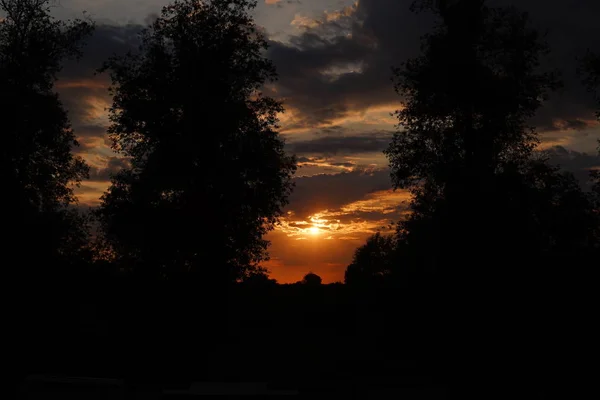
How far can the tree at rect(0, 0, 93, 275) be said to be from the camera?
33.2m

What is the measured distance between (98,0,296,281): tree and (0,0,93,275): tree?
4.01m

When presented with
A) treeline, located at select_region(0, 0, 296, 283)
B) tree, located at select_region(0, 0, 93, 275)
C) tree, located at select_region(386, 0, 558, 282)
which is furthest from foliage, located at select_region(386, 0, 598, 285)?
tree, located at select_region(0, 0, 93, 275)

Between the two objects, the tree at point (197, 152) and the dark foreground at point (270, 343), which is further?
the tree at point (197, 152)

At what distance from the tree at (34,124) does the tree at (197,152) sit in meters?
4.01

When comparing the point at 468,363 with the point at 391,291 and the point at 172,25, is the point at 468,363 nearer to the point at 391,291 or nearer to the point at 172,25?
the point at 391,291

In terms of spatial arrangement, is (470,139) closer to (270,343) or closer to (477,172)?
(477,172)

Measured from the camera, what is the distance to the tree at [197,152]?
31281 mm

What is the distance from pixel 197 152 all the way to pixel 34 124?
991cm

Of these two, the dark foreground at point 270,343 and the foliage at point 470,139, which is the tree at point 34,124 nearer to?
the dark foreground at point 270,343

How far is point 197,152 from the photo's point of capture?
31.5m

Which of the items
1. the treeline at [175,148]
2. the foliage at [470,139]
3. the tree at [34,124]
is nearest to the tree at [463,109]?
the foliage at [470,139]

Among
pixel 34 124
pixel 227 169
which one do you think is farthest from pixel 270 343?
pixel 34 124

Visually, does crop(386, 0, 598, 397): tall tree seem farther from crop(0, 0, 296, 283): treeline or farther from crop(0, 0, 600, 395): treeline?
crop(0, 0, 296, 283): treeline

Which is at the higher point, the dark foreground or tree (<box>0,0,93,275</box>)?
tree (<box>0,0,93,275</box>)
